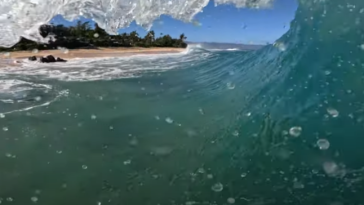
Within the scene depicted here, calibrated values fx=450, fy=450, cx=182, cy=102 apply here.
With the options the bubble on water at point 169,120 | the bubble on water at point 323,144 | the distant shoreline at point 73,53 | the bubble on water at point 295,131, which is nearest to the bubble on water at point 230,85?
the distant shoreline at point 73,53

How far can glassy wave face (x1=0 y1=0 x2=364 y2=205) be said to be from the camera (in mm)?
3525

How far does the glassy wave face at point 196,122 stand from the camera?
353cm

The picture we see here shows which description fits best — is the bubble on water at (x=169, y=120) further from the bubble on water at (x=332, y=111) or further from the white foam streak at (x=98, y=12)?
the bubble on water at (x=332, y=111)

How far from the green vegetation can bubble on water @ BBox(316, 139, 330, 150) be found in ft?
5.38

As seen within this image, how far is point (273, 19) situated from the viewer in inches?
170

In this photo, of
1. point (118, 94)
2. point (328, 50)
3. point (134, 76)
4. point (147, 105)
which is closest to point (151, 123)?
point (147, 105)

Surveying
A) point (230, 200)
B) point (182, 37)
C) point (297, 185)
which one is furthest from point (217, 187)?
point (182, 37)

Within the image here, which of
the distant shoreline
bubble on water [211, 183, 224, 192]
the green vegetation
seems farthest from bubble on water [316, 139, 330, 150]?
the distant shoreline

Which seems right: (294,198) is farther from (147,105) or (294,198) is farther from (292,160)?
(147,105)

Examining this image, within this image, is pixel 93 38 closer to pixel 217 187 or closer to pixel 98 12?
pixel 98 12

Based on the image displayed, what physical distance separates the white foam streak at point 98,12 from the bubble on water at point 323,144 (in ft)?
4.74

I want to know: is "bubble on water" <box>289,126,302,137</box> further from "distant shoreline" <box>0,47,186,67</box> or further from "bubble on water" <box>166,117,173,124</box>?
"distant shoreline" <box>0,47,186,67</box>

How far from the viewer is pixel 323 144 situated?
3854 millimetres

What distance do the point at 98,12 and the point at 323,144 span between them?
8.28ft
